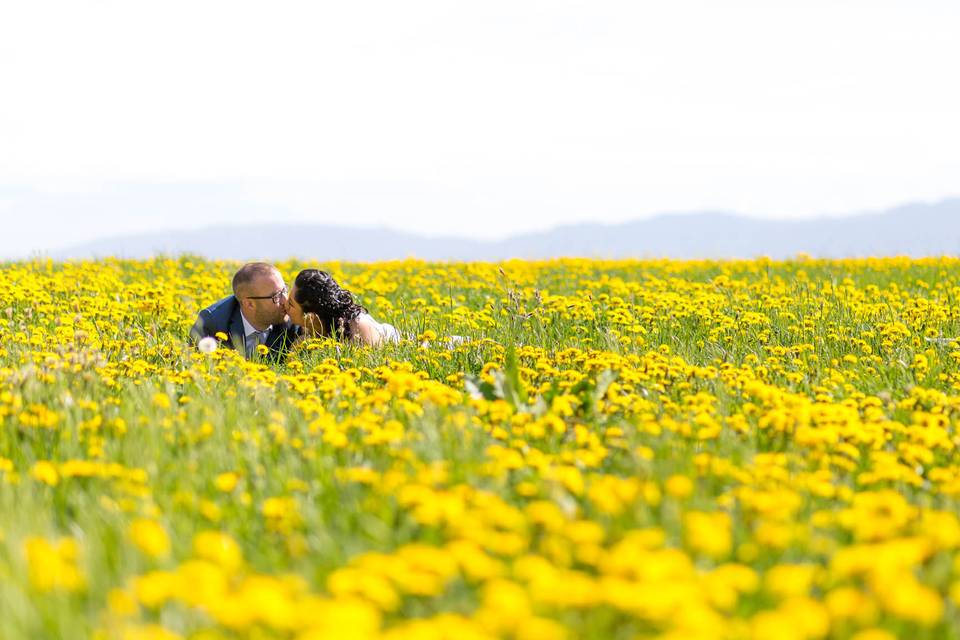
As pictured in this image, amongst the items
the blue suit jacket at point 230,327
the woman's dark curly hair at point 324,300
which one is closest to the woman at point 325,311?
the woman's dark curly hair at point 324,300

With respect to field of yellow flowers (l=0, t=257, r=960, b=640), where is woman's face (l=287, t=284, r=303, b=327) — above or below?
above

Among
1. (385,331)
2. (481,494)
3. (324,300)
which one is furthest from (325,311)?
(481,494)

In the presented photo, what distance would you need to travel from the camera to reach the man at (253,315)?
322 inches

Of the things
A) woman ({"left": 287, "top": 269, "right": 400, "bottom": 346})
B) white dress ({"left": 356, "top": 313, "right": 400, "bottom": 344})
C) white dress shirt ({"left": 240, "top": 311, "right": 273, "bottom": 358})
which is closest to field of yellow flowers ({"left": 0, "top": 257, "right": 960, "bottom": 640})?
white dress ({"left": 356, "top": 313, "right": 400, "bottom": 344})

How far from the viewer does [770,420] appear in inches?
182

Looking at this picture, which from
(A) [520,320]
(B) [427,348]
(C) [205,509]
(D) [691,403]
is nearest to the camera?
(C) [205,509]

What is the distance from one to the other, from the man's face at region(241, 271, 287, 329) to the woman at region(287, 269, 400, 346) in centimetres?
17

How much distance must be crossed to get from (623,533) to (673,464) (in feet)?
2.66

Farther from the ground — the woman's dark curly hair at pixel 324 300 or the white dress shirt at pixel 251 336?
the woman's dark curly hair at pixel 324 300

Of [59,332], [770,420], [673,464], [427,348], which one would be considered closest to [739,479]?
[673,464]

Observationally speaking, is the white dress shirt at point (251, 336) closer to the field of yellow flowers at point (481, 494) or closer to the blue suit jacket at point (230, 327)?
the blue suit jacket at point (230, 327)

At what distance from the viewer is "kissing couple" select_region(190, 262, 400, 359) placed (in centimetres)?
798

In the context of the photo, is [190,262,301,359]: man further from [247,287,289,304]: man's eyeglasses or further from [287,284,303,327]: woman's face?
[287,284,303,327]: woman's face

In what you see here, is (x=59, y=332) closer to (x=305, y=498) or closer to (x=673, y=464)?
(x=305, y=498)
